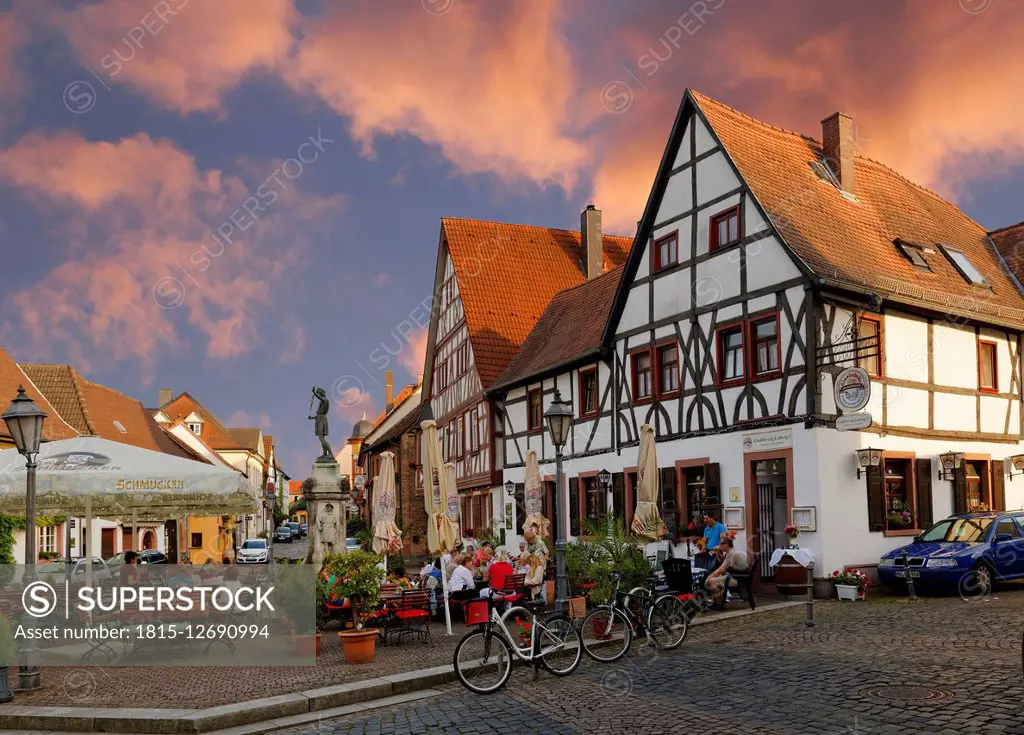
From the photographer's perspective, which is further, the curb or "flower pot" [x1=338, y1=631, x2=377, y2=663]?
"flower pot" [x1=338, y1=631, x2=377, y2=663]

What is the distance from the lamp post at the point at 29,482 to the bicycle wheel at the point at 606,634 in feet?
20.1

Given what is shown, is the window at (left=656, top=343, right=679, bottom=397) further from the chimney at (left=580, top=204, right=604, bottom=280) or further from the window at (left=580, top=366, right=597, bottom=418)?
the chimney at (left=580, top=204, right=604, bottom=280)

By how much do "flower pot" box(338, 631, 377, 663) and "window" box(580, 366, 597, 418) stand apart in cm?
1472

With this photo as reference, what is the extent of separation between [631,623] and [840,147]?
50.5 ft

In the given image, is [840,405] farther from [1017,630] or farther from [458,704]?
[458,704]

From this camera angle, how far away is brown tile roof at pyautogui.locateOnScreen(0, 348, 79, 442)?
31984 mm

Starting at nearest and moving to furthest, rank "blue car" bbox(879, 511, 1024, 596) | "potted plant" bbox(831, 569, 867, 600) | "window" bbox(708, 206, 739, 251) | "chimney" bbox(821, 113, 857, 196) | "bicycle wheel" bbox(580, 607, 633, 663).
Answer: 1. "bicycle wheel" bbox(580, 607, 633, 663)
2. "blue car" bbox(879, 511, 1024, 596)
3. "potted plant" bbox(831, 569, 867, 600)
4. "window" bbox(708, 206, 739, 251)
5. "chimney" bbox(821, 113, 857, 196)

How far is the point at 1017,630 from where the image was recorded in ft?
41.2

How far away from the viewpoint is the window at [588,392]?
2658 centimetres

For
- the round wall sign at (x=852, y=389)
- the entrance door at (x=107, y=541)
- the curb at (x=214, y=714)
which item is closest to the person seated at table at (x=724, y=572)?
the round wall sign at (x=852, y=389)

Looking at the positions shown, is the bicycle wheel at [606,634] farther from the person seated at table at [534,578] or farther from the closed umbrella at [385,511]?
the closed umbrella at [385,511]

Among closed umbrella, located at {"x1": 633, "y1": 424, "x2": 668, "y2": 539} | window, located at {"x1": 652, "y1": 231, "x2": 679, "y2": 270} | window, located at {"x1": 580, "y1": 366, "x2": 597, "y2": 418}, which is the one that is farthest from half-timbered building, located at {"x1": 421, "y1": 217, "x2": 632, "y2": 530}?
closed umbrella, located at {"x1": 633, "y1": 424, "x2": 668, "y2": 539}

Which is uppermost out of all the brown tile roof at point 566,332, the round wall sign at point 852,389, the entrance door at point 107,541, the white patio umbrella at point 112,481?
the brown tile roof at point 566,332

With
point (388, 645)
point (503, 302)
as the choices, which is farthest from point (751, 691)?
point (503, 302)
